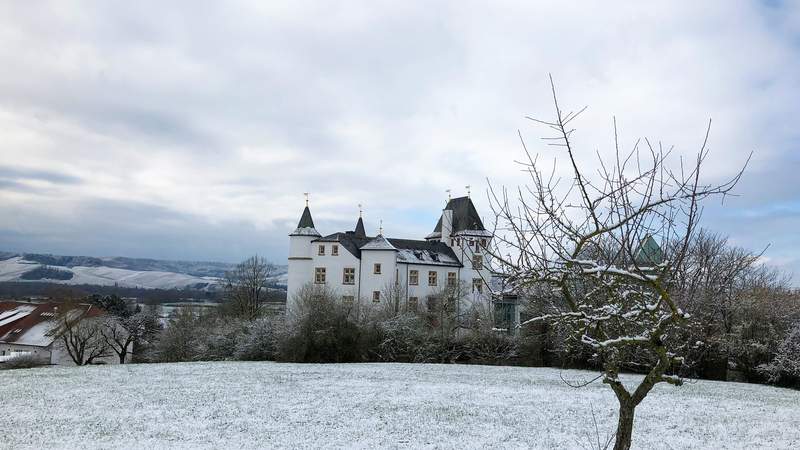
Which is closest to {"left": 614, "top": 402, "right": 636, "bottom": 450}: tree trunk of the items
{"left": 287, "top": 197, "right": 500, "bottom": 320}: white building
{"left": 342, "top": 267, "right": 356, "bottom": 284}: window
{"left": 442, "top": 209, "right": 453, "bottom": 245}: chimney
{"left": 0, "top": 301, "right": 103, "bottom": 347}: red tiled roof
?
{"left": 287, "top": 197, "right": 500, "bottom": 320}: white building

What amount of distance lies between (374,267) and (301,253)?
6.41m

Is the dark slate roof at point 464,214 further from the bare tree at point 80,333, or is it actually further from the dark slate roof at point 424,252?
the bare tree at point 80,333

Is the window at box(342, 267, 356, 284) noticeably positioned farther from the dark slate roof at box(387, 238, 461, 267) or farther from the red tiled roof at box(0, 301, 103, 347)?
the red tiled roof at box(0, 301, 103, 347)

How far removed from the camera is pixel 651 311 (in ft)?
16.7

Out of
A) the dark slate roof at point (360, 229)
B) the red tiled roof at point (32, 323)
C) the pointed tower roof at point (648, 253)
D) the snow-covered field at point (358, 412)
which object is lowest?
the red tiled roof at point (32, 323)

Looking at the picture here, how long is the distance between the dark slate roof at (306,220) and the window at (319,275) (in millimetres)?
4170

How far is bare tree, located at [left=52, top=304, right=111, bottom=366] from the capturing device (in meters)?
43.8

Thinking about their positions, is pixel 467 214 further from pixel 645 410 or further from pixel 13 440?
A: pixel 13 440

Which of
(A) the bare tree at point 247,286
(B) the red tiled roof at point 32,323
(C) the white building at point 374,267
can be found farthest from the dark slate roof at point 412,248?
(B) the red tiled roof at point 32,323

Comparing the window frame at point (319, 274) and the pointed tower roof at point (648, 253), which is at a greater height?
the pointed tower roof at point (648, 253)

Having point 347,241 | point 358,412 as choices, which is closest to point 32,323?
A: point 347,241

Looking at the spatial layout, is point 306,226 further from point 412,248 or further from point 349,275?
point 412,248

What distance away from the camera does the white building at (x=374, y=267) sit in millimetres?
42719

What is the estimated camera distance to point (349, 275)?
141 ft
